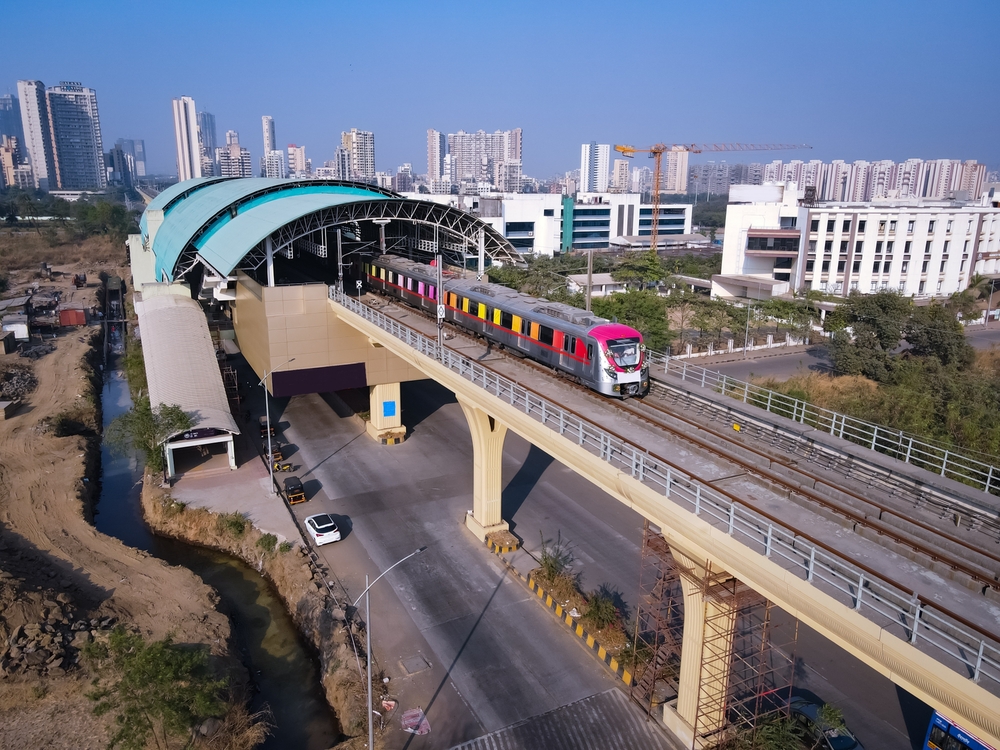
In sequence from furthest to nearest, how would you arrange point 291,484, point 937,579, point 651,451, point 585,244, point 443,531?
1. point 585,244
2. point 291,484
3. point 443,531
4. point 651,451
5. point 937,579

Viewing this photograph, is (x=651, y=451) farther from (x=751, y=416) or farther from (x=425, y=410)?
(x=425, y=410)

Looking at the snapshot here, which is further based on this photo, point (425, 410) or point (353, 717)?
point (425, 410)

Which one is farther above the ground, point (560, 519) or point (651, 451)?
point (651, 451)

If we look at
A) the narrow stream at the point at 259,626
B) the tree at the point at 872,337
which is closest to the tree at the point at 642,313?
the tree at the point at 872,337

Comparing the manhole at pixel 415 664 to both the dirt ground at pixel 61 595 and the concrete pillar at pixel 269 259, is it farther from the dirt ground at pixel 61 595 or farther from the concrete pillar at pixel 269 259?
the concrete pillar at pixel 269 259

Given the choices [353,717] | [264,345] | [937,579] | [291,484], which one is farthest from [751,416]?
[264,345]

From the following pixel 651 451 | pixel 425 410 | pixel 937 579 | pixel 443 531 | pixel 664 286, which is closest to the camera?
pixel 937 579

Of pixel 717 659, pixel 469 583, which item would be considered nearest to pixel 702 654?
pixel 717 659
